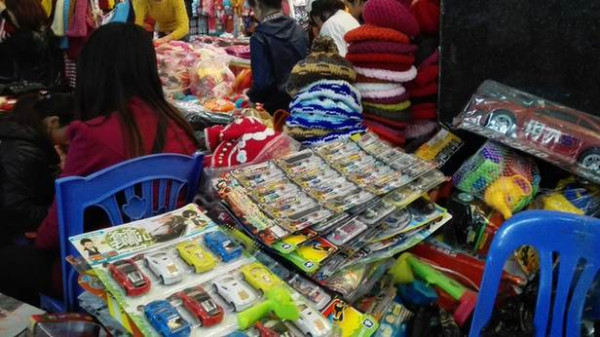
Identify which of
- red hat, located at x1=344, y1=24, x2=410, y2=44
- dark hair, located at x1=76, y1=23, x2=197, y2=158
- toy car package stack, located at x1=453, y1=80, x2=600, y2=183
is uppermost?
red hat, located at x1=344, y1=24, x2=410, y2=44

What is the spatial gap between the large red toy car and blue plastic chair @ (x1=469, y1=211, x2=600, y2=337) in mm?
400

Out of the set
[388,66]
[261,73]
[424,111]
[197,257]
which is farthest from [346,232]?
[261,73]

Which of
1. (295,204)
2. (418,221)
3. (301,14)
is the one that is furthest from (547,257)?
(301,14)

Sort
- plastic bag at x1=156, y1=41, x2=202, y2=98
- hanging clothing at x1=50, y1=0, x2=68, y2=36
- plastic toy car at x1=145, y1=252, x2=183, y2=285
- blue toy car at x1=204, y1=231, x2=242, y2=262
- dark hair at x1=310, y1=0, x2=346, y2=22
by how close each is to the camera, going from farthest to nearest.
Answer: dark hair at x1=310, y1=0, x2=346, y2=22 < hanging clothing at x1=50, y1=0, x2=68, y2=36 < plastic bag at x1=156, y1=41, x2=202, y2=98 < blue toy car at x1=204, y1=231, x2=242, y2=262 < plastic toy car at x1=145, y1=252, x2=183, y2=285

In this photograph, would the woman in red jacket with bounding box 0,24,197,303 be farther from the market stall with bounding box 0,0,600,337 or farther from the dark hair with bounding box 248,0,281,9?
the dark hair with bounding box 248,0,281,9

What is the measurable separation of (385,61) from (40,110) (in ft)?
4.17

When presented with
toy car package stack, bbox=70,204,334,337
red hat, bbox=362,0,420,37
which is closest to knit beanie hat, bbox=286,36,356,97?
red hat, bbox=362,0,420,37

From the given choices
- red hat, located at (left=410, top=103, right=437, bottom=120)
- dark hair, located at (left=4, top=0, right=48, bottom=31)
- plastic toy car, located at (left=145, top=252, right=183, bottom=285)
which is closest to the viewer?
plastic toy car, located at (left=145, top=252, right=183, bottom=285)

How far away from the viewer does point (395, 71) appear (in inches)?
70.6

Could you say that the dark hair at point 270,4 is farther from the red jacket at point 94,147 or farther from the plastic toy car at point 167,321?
the plastic toy car at point 167,321

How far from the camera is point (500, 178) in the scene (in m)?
1.55

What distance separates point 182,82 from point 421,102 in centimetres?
164

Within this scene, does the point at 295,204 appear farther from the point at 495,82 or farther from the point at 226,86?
the point at 226,86

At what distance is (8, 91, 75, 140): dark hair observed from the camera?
6.01 feet
